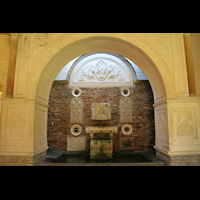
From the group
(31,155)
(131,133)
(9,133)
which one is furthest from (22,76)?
(131,133)

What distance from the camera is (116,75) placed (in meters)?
7.33

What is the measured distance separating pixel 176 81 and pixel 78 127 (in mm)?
4562

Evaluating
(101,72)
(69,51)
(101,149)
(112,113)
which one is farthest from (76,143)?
(69,51)

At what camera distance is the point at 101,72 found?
24.1 ft

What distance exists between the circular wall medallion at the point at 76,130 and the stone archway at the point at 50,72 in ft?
8.47

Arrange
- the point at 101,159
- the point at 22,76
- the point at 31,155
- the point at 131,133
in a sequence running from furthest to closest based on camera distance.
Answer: the point at 131,133 → the point at 101,159 → the point at 22,76 → the point at 31,155

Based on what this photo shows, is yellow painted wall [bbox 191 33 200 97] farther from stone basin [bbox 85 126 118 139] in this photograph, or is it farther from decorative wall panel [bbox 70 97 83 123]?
decorative wall panel [bbox 70 97 83 123]

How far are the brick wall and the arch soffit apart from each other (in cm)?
245

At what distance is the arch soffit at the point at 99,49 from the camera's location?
4039mm

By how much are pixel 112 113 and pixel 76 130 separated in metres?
1.81

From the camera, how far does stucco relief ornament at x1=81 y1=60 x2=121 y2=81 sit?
732cm

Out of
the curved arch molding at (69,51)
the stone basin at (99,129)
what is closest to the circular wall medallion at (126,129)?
the stone basin at (99,129)

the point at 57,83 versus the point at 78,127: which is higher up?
the point at 57,83
